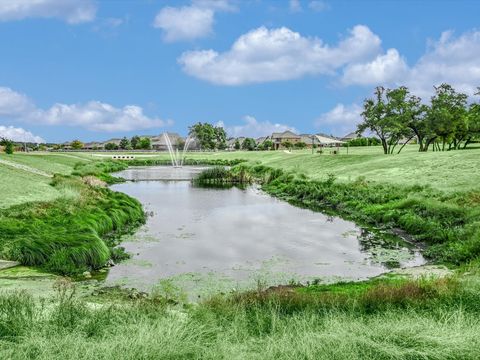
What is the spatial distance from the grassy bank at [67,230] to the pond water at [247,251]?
97cm

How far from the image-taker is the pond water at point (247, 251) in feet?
55.1

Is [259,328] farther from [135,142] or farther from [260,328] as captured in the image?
[135,142]

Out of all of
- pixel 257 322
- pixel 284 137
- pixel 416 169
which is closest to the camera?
pixel 257 322

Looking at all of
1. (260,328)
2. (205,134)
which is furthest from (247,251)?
(205,134)

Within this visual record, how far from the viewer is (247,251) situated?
21.5 meters

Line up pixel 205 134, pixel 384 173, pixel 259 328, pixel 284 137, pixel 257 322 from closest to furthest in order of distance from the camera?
pixel 259 328, pixel 257 322, pixel 384 173, pixel 205 134, pixel 284 137

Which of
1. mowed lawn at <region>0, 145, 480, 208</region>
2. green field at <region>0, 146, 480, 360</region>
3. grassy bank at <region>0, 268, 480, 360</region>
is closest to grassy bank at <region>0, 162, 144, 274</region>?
green field at <region>0, 146, 480, 360</region>

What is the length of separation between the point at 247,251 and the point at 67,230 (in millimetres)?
7478

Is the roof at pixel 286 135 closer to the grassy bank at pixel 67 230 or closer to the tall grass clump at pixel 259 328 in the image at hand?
the grassy bank at pixel 67 230

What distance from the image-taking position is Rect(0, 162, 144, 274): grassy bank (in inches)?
656

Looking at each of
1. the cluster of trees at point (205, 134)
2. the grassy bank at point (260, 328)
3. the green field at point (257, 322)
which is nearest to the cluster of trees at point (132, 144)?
the cluster of trees at point (205, 134)

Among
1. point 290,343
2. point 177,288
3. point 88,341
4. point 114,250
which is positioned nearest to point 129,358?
point 88,341

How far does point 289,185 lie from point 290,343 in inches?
1593

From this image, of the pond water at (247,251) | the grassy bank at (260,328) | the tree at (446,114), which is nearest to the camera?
the grassy bank at (260,328)
